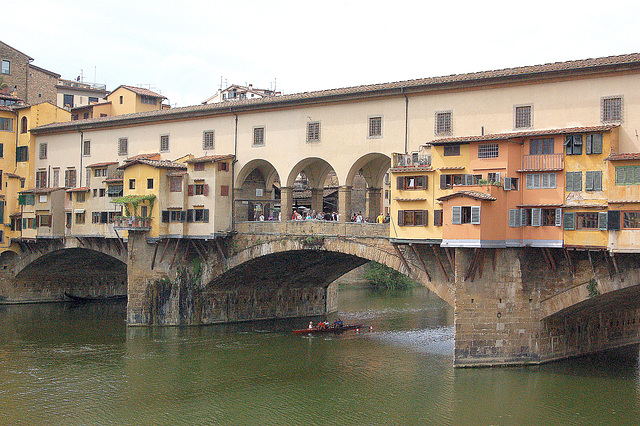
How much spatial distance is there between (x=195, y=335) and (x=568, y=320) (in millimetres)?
20179

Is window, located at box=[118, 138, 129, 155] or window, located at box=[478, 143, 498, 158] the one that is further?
window, located at box=[118, 138, 129, 155]

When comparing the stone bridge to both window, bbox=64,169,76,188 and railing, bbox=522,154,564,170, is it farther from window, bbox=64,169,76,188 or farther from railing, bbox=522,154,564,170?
Answer: window, bbox=64,169,76,188

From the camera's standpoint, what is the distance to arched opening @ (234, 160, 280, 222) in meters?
43.6

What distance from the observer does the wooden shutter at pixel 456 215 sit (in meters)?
30.9

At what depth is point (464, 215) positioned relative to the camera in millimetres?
30859

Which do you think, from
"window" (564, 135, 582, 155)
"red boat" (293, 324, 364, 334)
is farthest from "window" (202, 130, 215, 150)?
"window" (564, 135, 582, 155)

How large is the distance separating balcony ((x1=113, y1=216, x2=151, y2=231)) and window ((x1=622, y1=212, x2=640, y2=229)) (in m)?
26.0

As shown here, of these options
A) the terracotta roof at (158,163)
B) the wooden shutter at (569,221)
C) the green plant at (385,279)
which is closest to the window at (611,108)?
the wooden shutter at (569,221)

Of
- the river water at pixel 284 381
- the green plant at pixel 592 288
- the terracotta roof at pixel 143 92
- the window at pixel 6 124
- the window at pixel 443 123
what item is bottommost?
the river water at pixel 284 381

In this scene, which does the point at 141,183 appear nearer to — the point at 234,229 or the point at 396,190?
the point at 234,229

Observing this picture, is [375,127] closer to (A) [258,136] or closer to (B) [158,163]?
(A) [258,136]

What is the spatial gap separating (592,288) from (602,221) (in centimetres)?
290

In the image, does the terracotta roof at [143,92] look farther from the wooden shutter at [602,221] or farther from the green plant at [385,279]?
the wooden shutter at [602,221]

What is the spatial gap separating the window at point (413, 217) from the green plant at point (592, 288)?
7.17 m
